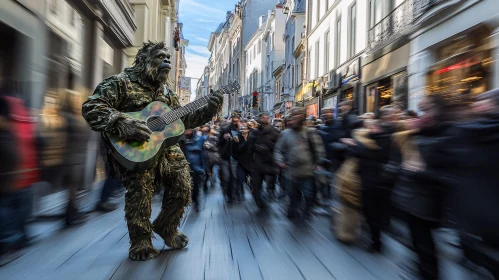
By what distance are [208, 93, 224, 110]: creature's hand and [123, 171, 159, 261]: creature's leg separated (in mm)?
911

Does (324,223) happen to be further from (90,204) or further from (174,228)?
(90,204)

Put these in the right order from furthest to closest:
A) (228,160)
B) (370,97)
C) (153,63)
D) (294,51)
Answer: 1. (294,51)
2. (370,97)
3. (228,160)
4. (153,63)

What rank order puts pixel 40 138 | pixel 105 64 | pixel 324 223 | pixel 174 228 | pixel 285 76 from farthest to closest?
pixel 285 76 < pixel 105 64 < pixel 324 223 < pixel 40 138 < pixel 174 228

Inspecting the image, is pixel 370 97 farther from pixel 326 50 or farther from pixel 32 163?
pixel 32 163

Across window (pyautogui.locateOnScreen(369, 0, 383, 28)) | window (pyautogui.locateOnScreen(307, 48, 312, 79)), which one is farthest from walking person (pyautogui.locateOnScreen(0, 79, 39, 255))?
window (pyautogui.locateOnScreen(307, 48, 312, 79))

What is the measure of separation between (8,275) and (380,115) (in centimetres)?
417

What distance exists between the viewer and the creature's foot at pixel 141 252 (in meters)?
4.39

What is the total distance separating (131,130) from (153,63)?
795 millimetres

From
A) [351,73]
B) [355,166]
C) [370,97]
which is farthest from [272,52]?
[355,166]

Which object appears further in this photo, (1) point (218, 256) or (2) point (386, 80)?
(2) point (386, 80)

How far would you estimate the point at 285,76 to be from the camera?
1588 inches

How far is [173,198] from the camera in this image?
4.63 m

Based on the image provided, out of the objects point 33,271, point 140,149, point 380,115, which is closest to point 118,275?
point 33,271

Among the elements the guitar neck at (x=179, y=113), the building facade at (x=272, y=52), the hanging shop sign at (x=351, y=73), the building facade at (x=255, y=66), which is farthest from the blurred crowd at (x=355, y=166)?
the building facade at (x=255, y=66)
